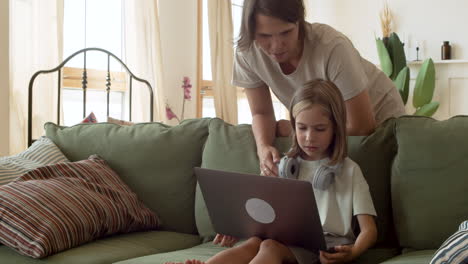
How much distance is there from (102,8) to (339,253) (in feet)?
10.4

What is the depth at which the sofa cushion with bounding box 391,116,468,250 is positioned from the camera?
1.70 m

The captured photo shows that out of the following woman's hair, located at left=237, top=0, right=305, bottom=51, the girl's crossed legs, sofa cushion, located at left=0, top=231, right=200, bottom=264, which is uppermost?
woman's hair, located at left=237, top=0, right=305, bottom=51

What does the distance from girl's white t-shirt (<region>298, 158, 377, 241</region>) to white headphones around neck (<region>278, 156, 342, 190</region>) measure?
24mm

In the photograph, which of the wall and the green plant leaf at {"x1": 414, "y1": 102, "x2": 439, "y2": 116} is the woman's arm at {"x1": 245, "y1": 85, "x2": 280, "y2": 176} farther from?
the wall

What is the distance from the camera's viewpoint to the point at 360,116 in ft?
6.02

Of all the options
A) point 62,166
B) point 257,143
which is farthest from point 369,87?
point 62,166

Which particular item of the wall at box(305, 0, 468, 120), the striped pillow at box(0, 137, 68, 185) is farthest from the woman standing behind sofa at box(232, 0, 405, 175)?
the wall at box(305, 0, 468, 120)

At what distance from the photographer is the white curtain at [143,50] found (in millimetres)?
4223

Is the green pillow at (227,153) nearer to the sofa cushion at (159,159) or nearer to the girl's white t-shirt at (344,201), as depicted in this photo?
the sofa cushion at (159,159)

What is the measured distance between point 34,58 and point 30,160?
55.9 inches

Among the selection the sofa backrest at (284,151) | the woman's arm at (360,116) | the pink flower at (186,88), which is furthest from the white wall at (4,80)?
the pink flower at (186,88)

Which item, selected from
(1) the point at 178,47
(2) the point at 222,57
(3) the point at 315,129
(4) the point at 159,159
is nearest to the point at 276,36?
(3) the point at 315,129

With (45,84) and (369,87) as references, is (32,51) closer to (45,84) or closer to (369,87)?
(45,84)

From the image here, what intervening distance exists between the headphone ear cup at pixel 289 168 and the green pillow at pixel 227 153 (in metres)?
0.22
